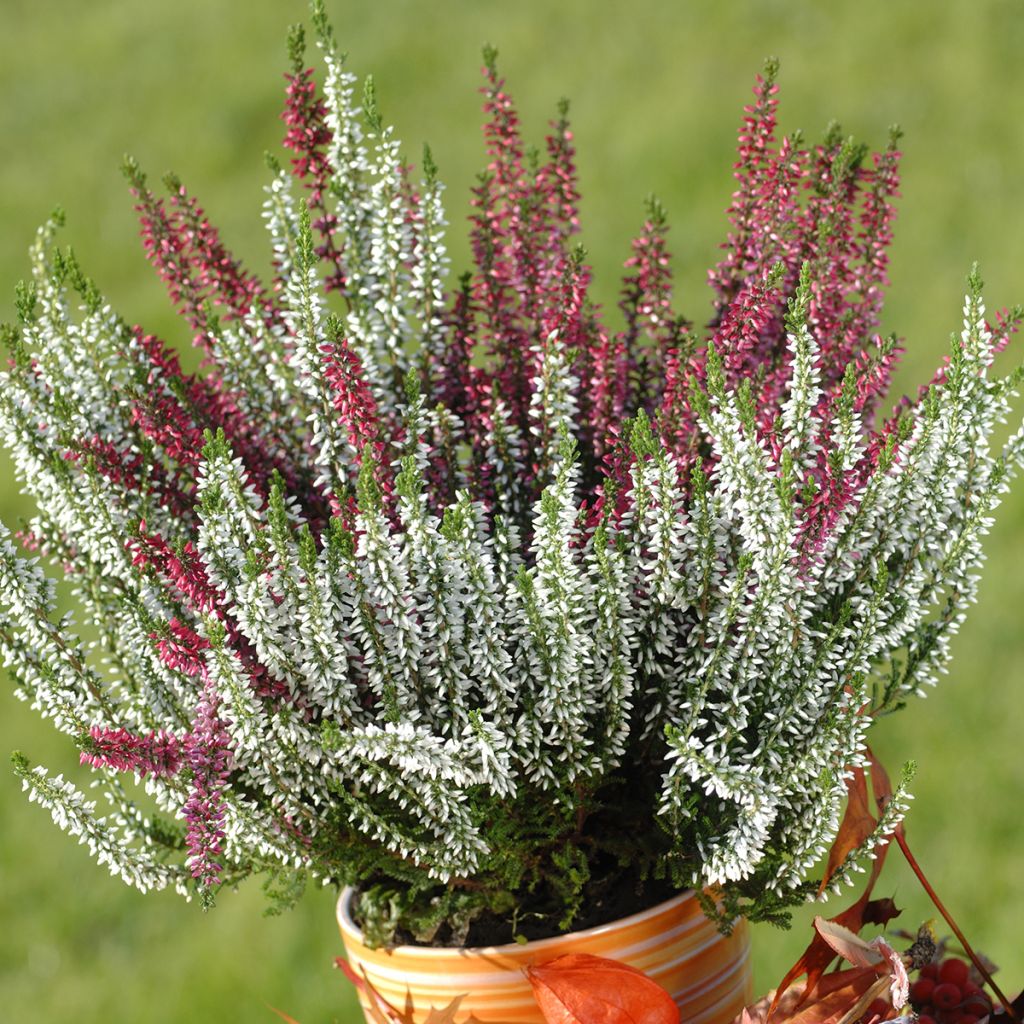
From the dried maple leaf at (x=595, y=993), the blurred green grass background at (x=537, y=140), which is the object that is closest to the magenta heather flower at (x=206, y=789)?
the dried maple leaf at (x=595, y=993)

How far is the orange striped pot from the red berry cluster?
0.56ft

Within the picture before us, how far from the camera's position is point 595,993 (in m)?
0.93

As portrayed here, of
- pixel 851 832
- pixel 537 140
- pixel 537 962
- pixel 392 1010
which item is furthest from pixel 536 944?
pixel 537 140

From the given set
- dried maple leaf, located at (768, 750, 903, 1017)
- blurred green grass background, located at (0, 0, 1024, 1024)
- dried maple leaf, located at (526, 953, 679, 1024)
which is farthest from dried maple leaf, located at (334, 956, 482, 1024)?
blurred green grass background, located at (0, 0, 1024, 1024)

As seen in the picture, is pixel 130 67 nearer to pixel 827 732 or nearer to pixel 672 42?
pixel 672 42

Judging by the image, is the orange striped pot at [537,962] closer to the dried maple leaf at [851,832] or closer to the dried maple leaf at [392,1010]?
the dried maple leaf at [392,1010]

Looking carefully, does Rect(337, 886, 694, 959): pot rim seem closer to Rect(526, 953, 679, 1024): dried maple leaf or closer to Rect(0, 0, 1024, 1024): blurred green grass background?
Rect(526, 953, 679, 1024): dried maple leaf

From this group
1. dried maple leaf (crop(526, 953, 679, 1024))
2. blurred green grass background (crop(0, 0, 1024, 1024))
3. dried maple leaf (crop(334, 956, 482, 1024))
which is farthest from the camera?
blurred green grass background (crop(0, 0, 1024, 1024))

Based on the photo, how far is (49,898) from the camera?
11.0 feet

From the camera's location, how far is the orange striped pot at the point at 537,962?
104cm

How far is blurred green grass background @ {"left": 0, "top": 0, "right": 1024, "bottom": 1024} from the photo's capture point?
3.14 metres

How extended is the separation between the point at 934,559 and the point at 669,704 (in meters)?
0.24

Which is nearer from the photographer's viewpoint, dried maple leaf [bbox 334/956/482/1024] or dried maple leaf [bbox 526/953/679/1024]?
dried maple leaf [bbox 526/953/679/1024]

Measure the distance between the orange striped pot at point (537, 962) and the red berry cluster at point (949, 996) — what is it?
0.17 meters
